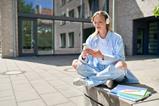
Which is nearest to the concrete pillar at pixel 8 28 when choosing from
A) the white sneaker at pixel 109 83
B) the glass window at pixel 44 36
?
the glass window at pixel 44 36

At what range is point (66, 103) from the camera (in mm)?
3717

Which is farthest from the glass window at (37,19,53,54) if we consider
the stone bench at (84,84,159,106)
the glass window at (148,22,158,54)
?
the stone bench at (84,84,159,106)

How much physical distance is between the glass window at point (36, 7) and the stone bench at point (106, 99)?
38.7ft

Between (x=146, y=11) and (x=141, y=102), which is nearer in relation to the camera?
(x=141, y=102)

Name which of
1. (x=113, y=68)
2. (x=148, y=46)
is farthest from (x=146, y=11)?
(x=113, y=68)

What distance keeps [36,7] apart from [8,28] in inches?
101

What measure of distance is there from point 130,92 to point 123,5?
46.6ft

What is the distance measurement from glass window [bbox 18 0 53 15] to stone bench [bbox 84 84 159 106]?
38.7 feet

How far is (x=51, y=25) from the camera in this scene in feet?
48.8

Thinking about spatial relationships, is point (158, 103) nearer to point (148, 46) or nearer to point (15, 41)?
point (15, 41)

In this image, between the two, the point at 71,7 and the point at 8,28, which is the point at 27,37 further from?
the point at 71,7

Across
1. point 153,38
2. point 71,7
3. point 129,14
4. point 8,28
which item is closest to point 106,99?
point 8,28

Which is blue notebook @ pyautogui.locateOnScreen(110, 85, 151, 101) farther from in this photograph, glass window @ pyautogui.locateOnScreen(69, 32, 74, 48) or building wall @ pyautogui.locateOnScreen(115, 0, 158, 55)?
glass window @ pyautogui.locateOnScreen(69, 32, 74, 48)

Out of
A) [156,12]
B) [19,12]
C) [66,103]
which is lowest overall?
[66,103]
